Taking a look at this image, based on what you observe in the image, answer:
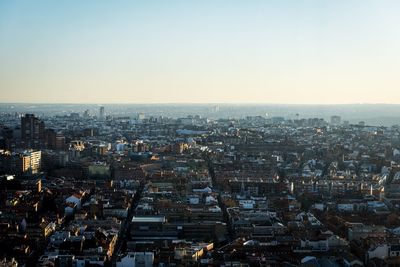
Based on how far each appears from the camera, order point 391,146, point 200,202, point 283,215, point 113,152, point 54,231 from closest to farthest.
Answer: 1. point 54,231
2. point 283,215
3. point 200,202
4. point 113,152
5. point 391,146

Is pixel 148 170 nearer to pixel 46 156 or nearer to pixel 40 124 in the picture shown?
pixel 46 156

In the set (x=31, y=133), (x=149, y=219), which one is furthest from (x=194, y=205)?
(x=31, y=133)

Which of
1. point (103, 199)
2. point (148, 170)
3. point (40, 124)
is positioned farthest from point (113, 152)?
point (103, 199)

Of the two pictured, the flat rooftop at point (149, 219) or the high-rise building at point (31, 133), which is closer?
the flat rooftop at point (149, 219)

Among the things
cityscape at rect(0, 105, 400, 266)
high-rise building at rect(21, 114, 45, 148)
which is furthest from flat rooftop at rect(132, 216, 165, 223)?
high-rise building at rect(21, 114, 45, 148)

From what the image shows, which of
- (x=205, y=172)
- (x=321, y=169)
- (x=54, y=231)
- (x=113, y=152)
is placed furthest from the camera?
(x=113, y=152)

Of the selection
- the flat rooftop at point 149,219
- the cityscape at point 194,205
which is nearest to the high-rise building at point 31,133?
the cityscape at point 194,205

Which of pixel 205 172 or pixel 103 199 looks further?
pixel 205 172

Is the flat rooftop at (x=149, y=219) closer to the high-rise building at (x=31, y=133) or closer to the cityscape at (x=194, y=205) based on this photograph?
the cityscape at (x=194, y=205)
